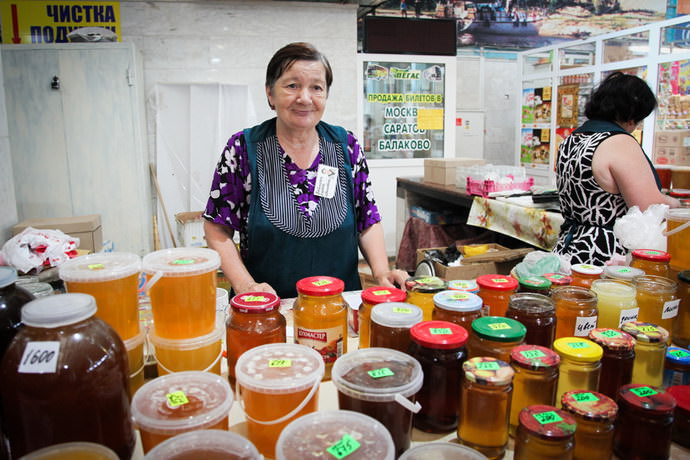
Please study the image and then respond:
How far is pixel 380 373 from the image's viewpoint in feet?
2.93

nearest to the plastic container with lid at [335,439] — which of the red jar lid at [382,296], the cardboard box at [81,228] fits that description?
the red jar lid at [382,296]

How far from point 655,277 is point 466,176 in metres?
2.99

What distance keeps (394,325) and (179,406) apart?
1.54 feet

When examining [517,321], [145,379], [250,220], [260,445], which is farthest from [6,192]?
[517,321]

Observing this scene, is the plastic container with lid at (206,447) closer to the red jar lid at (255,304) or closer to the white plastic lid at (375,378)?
the white plastic lid at (375,378)

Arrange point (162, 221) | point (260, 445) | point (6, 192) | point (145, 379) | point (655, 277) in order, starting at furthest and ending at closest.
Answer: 1. point (162, 221)
2. point (6, 192)
3. point (655, 277)
4. point (145, 379)
5. point (260, 445)

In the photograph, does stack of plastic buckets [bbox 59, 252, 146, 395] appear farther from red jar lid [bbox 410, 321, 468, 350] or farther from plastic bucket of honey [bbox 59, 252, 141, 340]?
red jar lid [bbox 410, 321, 468, 350]

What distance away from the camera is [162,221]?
5.20 meters

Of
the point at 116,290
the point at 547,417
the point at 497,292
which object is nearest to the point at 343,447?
the point at 547,417

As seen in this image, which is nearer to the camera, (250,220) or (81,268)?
(81,268)

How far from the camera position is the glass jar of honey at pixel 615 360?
3.37 feet

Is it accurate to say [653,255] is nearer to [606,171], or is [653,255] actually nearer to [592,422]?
[592,422]

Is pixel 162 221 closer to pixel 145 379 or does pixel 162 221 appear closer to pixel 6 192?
pixel 6 192

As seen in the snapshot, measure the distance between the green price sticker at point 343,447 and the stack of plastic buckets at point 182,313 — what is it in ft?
1.49
